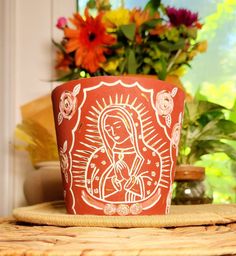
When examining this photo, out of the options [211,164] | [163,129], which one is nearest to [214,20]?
[211,164]

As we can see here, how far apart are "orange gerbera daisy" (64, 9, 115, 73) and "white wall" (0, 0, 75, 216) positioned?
28 cm

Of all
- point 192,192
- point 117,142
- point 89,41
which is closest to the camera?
point 117,142

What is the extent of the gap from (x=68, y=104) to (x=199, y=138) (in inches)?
14.5

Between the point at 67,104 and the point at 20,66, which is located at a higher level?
the point at 20,66

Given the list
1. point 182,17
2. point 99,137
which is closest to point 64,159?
point 99,137

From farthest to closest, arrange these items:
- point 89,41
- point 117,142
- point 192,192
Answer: point 89,41
point 192,192
point 117,142

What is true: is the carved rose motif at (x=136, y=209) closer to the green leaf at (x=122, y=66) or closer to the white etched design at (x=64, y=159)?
the white etched design at (x=64, y=159)

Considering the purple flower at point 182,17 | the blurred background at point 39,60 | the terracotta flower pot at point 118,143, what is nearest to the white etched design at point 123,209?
the terracotta flower pot at point 118,143

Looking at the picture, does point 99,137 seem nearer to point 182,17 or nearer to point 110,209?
point 110,209

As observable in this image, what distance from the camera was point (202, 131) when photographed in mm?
755

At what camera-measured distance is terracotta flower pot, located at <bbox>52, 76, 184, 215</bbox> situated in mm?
432

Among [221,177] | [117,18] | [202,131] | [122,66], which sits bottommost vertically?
[221,177]

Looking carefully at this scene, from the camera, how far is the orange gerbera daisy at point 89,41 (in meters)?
0.89

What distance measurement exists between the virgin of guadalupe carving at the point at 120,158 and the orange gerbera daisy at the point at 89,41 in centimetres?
49
